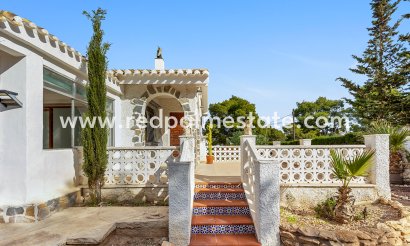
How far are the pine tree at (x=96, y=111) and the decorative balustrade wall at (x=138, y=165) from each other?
32 cm

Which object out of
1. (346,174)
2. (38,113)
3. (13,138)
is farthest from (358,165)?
(13,138)

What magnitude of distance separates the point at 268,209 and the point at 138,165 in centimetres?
362

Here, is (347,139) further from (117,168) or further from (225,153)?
(117,168)

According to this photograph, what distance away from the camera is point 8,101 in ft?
16.0

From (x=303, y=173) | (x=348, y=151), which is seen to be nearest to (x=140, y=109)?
(x=303, y=173)

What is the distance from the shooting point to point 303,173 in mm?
6605

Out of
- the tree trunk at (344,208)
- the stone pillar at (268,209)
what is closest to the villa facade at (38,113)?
the stone pillar at (268,209)

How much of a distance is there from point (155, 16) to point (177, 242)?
7082 millimetres

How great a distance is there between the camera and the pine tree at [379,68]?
16.0m

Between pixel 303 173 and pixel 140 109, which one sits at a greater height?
pixel 140 109

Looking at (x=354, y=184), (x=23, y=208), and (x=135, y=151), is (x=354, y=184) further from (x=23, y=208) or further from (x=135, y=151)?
(x=23, y=208)

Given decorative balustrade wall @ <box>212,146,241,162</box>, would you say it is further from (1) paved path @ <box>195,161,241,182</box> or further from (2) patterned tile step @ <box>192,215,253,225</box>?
(2) patterned tile step @ <box>192,215,253,225</box>

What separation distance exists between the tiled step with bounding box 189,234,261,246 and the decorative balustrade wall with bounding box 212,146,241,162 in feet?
28.8

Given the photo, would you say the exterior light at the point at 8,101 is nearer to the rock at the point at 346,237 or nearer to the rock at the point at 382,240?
the rock at the point at 346,237
